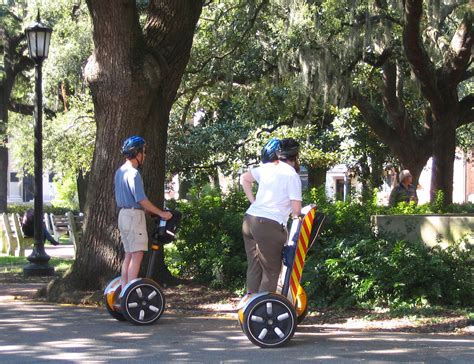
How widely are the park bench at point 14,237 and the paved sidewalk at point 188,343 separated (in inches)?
435

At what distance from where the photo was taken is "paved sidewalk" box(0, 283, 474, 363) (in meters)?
6.71

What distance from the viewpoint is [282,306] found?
22.9 feet

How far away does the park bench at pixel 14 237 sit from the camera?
19797 millimetres

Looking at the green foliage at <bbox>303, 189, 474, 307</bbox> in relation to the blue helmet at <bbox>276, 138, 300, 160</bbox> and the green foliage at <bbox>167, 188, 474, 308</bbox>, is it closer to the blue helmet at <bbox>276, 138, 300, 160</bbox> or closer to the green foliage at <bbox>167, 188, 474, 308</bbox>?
the green foliage at <bbox>167, 188, 474, 308</bbox>

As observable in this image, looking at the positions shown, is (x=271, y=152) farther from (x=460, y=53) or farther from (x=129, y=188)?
(x=460, y=53)

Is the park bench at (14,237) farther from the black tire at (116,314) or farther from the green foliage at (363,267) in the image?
the black tire at (116,314)

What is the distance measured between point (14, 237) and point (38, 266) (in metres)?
6.37

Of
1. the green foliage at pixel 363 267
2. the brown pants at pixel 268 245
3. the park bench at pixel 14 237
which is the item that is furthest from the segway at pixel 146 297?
the park bench at pixel 14 237

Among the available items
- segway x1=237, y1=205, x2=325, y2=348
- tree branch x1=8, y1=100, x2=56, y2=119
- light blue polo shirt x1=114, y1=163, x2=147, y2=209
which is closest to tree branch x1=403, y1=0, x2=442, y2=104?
light blue polo shirt x1=114, y1=163, x2=147, y2=209

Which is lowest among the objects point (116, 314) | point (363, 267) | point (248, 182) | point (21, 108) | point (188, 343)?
point (188, 343)

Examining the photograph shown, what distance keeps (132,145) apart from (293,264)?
217 centimetres

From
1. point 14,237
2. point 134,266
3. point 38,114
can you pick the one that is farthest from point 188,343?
point 14,237

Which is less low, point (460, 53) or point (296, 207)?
point (460, 53)

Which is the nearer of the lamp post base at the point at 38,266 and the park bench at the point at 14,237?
the lamp post base at the point at 38,266
